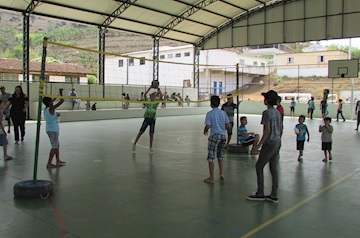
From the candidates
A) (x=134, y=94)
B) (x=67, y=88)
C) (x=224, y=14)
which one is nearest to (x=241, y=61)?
(x=224, y=14)

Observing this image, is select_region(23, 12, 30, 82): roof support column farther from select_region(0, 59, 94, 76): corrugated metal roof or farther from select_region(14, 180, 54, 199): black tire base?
select_region(14, 180, 54, 199): black tire base

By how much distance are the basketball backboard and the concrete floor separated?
13.7 metres

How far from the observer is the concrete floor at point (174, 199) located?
4051 millimetres

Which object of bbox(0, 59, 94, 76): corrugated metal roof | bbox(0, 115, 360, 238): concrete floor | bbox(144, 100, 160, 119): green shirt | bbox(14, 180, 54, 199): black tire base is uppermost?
bbox(0, 59, 94, 76): corrugated metal roof

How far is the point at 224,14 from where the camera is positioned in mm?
26188

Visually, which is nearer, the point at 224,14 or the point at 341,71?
the point at 341,71

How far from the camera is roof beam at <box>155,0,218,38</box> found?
23.4m

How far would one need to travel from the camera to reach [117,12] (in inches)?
856

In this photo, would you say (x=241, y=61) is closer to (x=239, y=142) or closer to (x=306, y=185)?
(x=239, y=142)

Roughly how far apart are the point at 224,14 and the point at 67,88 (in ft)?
42.2

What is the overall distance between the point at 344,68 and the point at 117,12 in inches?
566

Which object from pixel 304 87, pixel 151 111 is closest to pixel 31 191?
pixel 151 111

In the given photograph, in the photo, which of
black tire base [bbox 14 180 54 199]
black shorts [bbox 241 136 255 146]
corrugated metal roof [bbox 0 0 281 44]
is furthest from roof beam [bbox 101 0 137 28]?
black tire base [bbox 14 180 54 199]

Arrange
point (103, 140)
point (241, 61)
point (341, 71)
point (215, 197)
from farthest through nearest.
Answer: point (241, 61) → point (341, 71) → point (103, 140) → point (215, 197)
